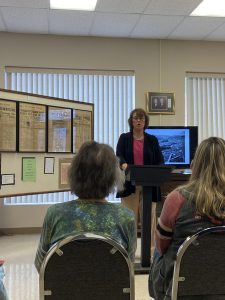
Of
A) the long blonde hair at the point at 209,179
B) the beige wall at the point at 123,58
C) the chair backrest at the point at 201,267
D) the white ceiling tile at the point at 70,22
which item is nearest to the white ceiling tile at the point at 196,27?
the beige wall at the point at 123,58

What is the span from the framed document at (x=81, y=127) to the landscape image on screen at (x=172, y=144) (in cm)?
80

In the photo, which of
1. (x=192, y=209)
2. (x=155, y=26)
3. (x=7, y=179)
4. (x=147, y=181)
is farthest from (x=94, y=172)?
(x=155, y=26)

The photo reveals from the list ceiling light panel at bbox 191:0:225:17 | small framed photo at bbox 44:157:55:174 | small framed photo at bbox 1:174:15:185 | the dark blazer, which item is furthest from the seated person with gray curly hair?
ceiling light panel at bbox 191:0:225:17

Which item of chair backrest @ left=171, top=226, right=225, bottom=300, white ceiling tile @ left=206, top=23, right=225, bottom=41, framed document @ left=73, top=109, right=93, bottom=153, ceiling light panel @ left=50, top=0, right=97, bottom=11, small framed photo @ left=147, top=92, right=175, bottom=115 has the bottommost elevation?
chair backrest @ left=171, top=226, right=225, bottom=300

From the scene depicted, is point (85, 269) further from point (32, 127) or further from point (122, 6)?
point (122, 6)

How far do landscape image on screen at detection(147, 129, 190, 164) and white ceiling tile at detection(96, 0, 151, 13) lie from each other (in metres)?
1.50

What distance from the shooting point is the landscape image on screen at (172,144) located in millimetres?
4902

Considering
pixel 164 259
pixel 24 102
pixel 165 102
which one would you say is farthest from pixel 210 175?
pixel 165 102

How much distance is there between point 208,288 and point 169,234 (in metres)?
0.27

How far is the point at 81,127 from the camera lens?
4.59 metres

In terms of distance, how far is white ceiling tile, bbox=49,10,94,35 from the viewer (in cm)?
446

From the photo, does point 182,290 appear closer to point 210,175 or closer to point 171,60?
point 210,175

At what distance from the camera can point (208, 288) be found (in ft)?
4.76

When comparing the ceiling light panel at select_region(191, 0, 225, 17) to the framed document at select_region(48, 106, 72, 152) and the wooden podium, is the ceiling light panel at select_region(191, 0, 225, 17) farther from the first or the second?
the wooden podium
